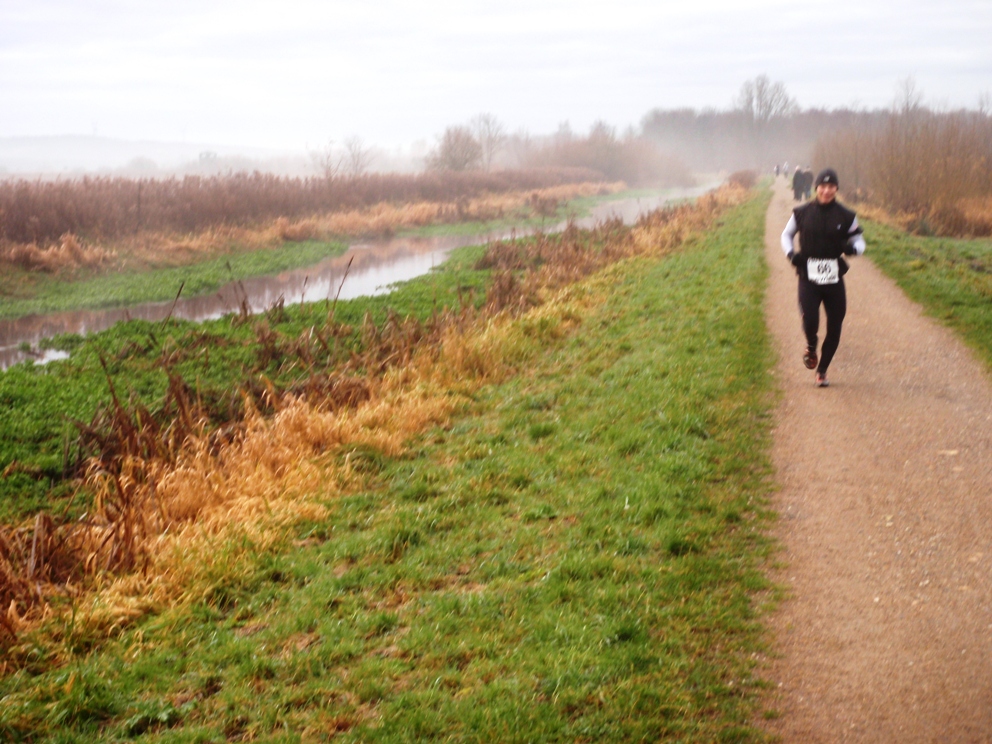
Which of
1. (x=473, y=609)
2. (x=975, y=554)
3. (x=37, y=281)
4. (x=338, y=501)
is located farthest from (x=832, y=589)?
(x=37, y=281)

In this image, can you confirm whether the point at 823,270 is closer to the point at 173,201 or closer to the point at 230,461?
the point at 230,461

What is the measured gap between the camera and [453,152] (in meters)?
49.8

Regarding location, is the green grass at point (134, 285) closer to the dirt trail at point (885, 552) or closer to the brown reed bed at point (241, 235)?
the brown reed bed at point (241, 235)

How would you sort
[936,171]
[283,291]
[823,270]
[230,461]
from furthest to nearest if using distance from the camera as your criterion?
[936,171] < [283,291] < [823,270] < [230,461]

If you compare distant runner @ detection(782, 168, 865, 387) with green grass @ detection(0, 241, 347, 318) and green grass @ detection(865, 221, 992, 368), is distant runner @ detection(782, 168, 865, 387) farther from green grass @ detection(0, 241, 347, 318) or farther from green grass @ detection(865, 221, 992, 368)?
green grass @ detection(0, 241, 347, 318)

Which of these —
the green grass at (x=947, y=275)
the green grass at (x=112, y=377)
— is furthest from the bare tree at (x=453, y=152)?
the green grass at (x=112, y=377)

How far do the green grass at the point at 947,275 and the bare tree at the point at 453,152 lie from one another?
31.1 meters

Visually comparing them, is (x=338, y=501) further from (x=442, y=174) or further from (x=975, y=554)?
(x=442, y=174)

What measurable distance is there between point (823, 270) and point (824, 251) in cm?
18

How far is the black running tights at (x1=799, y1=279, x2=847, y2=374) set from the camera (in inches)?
309

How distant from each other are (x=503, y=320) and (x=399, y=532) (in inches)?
290

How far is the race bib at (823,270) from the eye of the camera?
25.4ft

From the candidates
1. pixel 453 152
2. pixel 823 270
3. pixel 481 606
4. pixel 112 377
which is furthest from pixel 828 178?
pixel 453 152

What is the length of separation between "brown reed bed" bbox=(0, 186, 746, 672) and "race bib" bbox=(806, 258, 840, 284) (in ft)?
12.7
